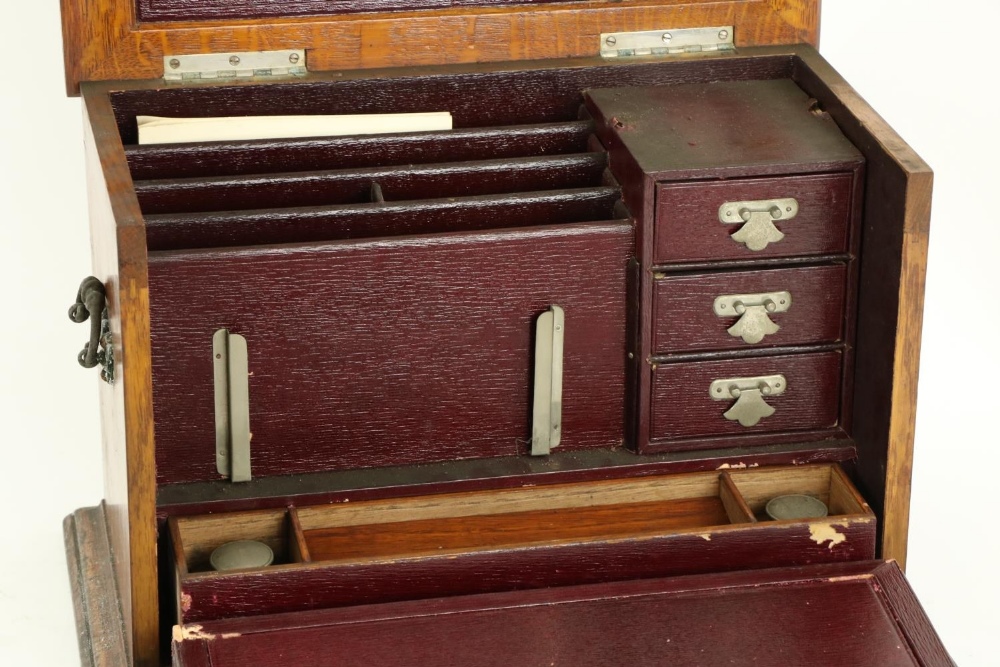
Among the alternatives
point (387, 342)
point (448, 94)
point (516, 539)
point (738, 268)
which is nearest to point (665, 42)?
point (448, 94)

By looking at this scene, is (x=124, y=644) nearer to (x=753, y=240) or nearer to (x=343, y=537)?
(x=343, y=537)

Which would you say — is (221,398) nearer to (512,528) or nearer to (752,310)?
A: (512,528)


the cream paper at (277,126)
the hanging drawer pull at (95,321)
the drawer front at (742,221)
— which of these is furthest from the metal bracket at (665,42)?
the hanging drawer pull at (95,321)

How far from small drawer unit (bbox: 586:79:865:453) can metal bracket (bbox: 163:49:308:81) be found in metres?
0.45

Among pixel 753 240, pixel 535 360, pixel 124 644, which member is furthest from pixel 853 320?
pixel 124 644

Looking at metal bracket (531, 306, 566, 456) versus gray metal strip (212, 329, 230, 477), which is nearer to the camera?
gray metal strip (212, 329, 230, 477)

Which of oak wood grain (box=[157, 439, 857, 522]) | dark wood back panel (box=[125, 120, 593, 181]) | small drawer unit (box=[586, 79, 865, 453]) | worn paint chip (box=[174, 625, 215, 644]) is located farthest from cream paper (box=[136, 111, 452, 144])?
worn paint chip (box=[174, 625, 215, 644])

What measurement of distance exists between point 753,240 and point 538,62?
48 cm

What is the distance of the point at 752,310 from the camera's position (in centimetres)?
272

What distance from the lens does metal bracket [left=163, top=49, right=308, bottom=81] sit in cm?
284

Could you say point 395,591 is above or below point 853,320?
below

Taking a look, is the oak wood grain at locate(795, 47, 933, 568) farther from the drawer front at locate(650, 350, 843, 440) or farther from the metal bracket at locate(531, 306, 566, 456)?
the metal bracket at locate(531, 306, 566, 456)

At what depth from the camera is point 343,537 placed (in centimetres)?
268

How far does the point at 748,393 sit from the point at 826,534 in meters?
0.25
